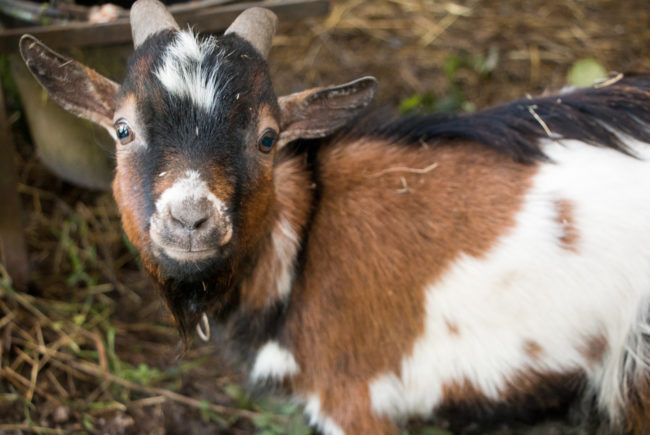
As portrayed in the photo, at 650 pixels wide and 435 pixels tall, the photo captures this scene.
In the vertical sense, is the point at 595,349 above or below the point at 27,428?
above

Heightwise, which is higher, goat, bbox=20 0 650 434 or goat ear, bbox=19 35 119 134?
goat ear, bbox=19 35 119 134

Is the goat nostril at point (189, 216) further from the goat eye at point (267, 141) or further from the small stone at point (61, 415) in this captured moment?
the small stone at point (61, 415)

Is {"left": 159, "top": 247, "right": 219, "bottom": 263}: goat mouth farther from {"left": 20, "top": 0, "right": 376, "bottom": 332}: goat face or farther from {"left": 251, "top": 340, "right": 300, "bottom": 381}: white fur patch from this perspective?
{"left": 251, "top": 340, "right": 300, "bottom": 381}: white fur patch

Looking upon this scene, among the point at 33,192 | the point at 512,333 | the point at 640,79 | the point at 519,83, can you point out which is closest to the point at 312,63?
the point at 519,83

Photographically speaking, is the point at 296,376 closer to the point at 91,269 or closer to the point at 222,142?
the point at 222,142

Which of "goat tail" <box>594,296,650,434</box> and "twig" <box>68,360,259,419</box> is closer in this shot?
"goat tail" <box>594,296,650,434</box>

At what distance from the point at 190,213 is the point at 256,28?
0.85m

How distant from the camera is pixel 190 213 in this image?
201 cm

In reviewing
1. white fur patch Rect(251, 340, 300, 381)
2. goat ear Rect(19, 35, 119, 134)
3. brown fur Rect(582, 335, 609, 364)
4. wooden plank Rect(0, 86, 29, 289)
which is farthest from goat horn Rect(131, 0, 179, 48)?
brown fur Rect(582, 335, 609, 364)

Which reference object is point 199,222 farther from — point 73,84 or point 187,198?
point 73,84

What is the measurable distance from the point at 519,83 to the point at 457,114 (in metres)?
2.33

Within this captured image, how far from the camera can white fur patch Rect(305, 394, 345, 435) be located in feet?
9.18

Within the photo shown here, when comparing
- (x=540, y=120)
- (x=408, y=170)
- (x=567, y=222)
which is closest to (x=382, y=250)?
(x=408, y=170)

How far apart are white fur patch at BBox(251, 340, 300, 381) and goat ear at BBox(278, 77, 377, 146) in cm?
85
